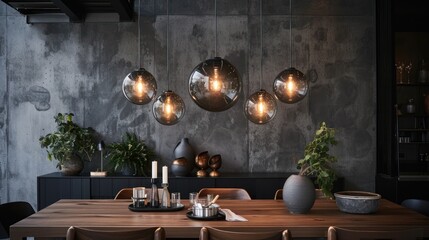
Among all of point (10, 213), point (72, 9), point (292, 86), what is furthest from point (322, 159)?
point (72, 9)

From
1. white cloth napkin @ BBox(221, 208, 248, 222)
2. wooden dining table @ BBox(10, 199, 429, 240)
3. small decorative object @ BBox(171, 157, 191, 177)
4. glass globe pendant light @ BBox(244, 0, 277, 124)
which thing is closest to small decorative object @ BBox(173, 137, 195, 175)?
small decorative object @ BBox(171, 157, 191, 177)

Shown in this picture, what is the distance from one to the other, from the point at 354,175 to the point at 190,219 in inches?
149

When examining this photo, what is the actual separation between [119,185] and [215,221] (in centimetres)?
279

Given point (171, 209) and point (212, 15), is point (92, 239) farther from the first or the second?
point (212, 15)

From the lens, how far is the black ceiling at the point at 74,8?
5589 mm

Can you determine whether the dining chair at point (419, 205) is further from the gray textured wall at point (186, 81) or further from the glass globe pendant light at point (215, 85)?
the gray textured wall at point (186, 81)

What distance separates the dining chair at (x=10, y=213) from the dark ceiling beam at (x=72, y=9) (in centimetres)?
271

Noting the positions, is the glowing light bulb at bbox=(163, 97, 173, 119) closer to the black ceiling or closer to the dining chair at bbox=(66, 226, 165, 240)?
the dining chair at bbox=(66, 226, 165, 240)

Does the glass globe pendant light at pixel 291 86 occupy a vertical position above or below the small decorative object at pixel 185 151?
above

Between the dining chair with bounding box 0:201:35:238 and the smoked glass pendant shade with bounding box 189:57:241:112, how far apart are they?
1842mm

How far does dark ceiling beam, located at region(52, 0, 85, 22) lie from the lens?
541cm

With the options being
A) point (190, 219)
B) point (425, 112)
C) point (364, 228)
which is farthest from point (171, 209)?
point (425, 112)

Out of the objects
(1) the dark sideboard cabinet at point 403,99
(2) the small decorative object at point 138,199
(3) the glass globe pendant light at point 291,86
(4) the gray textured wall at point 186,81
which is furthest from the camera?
(4) the gray textured wall at point 186,81

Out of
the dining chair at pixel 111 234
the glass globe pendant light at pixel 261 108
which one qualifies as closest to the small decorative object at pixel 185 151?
the glass globe pendant light at pixel 261 108
